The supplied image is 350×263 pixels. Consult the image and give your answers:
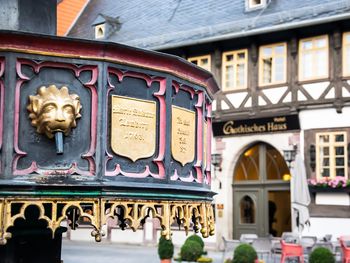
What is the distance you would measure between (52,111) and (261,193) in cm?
1791

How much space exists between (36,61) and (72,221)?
202cm

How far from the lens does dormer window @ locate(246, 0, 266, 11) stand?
20906mm

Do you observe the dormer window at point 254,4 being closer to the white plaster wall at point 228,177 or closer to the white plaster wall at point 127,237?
the white plaster wall at point 228,177

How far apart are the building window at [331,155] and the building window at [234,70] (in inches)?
121

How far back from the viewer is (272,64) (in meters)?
20.2

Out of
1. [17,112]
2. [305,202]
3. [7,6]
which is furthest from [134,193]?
[305,202]

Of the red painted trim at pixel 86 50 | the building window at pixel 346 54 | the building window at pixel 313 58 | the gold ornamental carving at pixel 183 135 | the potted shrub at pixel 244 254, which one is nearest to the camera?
the red painted trim at pixel 86 50

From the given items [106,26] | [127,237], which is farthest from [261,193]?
[106,26]

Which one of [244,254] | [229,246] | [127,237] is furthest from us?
[127,237]

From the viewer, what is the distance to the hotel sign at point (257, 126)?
65.0ft

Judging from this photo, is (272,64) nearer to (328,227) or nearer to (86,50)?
(328,227)

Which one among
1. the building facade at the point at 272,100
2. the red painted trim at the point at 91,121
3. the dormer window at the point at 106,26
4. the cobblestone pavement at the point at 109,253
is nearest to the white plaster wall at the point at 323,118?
the building facade at the point at 272,100

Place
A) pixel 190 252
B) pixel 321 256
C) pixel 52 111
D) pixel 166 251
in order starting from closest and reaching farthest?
pixel 52 111 < pixel 321 256 < pixel 166 251 < pixel 190 252

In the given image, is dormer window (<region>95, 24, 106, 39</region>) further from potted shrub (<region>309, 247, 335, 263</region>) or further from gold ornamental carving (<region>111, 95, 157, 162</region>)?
gold ornamental carving (<region>111, 95, 157, 162</region>)
